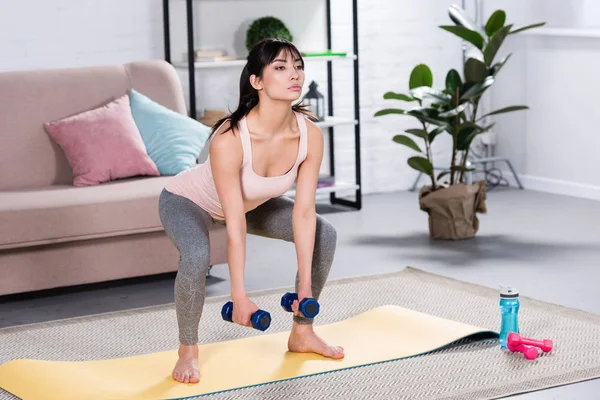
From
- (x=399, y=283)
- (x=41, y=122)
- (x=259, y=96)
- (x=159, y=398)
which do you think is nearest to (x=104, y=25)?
(x=41, y=122)

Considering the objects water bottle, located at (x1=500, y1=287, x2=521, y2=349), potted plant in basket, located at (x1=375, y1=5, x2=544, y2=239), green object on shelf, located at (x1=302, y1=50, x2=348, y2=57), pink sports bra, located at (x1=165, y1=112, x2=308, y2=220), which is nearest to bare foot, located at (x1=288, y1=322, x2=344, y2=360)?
pink sports bra, located at (x1=165, y1=112, x2=308, y2=220)

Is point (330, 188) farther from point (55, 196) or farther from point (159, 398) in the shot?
point (159, 398)

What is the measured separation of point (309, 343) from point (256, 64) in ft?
2.66

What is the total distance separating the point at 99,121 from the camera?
436 cm

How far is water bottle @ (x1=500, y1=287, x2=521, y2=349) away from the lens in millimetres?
3006

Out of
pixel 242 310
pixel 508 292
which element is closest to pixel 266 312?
pixel 242 310

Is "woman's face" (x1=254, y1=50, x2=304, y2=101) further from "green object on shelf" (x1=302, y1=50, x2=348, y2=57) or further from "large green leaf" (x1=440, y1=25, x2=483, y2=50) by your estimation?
"green object on shelf" (x1=302, y1=50, x2=348, y2=57)

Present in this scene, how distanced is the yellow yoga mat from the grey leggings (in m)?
0.14

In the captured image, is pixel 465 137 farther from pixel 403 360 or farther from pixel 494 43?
pixel 403 360

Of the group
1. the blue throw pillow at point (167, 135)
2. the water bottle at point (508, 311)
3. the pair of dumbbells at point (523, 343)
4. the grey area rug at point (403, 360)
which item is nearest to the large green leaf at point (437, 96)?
the grey area rug at point (403, 360)

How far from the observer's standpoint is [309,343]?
2973 millimetres

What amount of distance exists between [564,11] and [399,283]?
260 centimetres

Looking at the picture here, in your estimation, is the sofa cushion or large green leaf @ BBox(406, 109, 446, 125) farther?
large green leaf @ BBox(406, 109, 446, 125)

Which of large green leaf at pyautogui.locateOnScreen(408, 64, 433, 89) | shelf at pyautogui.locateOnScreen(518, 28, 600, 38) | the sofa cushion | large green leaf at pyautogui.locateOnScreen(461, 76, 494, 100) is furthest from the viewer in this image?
shelf at pyautogui.locateOnScreen(518, 28, 600, 38)
